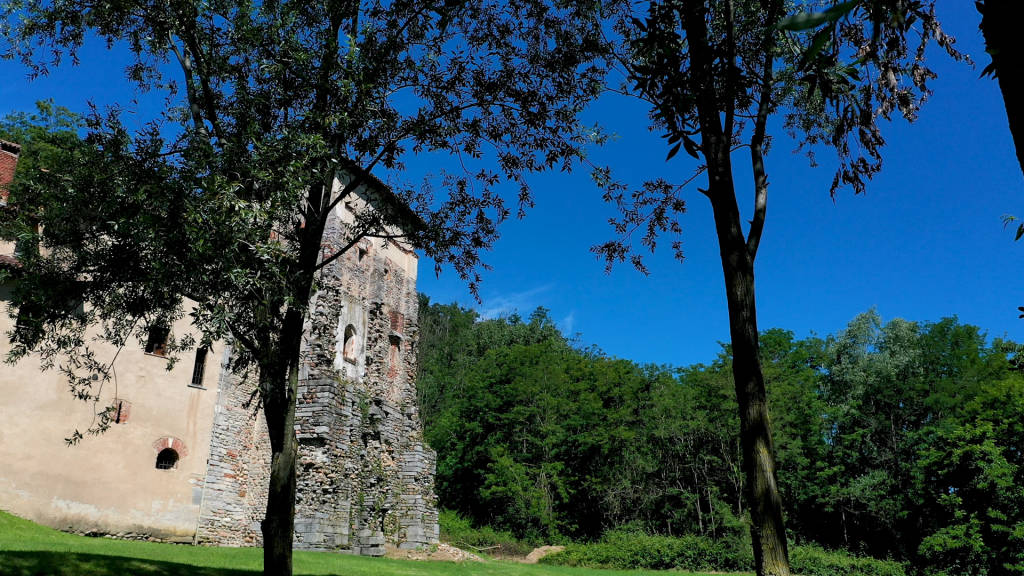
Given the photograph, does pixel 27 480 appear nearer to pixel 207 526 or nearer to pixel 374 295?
pixel 207 526

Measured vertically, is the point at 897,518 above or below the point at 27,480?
below

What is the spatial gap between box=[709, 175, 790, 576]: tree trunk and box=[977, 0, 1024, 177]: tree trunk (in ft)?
12.4

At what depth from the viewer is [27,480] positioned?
1571 cm

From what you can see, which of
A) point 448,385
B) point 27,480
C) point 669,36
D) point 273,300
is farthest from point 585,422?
point 669,36

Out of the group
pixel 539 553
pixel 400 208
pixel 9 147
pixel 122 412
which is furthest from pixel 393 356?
pixel 400 208

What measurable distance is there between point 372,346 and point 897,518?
30.0 meters

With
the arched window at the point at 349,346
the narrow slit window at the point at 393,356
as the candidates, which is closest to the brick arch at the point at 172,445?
the arched window at the point at 349,346

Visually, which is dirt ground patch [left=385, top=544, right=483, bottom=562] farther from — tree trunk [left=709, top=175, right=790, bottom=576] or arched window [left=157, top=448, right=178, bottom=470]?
tree trunk [left=709, top=175, right=790, bottom=576]

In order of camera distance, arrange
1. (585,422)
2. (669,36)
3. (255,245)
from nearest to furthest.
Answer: (669,36)
(255,245)
(585,422)

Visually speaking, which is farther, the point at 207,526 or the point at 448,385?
the point at 448,385

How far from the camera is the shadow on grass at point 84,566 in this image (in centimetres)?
870

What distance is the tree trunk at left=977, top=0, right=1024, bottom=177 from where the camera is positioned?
2.19 metres

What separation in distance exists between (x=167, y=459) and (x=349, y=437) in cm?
577

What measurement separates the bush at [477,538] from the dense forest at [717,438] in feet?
3.47
